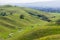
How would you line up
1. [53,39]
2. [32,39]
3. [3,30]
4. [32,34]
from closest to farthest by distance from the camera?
[53,39] → [32,39] → [32,34] → [3,30]

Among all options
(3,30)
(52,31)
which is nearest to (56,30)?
(52,31)

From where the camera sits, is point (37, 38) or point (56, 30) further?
point (56, 30)

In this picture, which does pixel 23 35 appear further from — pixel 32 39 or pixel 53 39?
pixel 53 39

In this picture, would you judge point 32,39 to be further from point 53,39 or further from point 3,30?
point 3,30

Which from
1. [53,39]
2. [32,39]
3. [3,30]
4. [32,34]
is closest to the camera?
[53,39]

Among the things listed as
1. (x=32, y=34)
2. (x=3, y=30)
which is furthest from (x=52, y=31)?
(x=3, y=30)

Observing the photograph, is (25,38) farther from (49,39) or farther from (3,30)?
(3,30)

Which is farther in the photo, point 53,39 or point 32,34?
point 32,34

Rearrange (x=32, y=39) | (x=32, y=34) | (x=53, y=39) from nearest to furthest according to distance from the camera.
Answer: (x=53, y=39)
(x=32, y=39)
(x=32, y=34)

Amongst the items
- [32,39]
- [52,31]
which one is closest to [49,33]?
[52,31]
